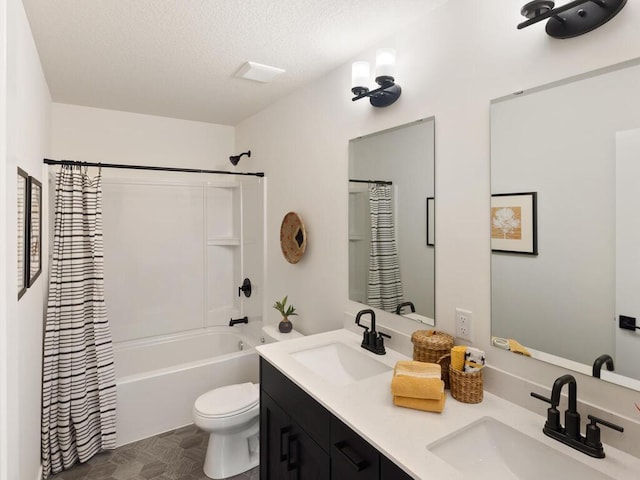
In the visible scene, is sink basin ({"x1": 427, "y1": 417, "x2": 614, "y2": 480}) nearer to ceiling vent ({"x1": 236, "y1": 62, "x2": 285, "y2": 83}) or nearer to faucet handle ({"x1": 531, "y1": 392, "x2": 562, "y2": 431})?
faucet handle ({"x1": 531, "y1": 392, "x2": 562, "y2": 431})

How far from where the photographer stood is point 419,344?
59.7 inches

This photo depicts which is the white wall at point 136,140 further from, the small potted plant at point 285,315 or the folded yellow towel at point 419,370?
the folded yellow towel at point 419,370

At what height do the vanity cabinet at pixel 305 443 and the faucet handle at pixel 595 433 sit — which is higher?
the faucet handle at pixel 595 433

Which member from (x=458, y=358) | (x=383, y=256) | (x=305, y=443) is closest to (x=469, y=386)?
(x=458, y=358)

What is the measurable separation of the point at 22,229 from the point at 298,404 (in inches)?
53.8

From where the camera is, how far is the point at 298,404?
59.8 inches

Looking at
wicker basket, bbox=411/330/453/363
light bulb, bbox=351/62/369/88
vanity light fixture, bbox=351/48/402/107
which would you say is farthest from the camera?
light bulb, bbox=351/62/369/88

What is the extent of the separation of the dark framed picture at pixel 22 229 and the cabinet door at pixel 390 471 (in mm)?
1463

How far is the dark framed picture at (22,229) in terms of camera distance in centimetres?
144

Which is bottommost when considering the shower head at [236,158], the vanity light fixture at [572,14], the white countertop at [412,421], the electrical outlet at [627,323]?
the white countertop at [412,421]

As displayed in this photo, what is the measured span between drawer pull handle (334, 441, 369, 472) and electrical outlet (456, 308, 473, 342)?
652 mm

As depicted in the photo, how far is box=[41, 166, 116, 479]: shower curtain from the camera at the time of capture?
2303 millimetres

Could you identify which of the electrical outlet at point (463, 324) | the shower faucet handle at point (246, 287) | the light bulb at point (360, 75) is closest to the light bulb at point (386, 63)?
the light bulb at point (360, 75)

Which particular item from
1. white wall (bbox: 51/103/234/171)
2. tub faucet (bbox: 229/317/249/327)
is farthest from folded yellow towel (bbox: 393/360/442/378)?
white wall (bbox: 51/103/234/171)
